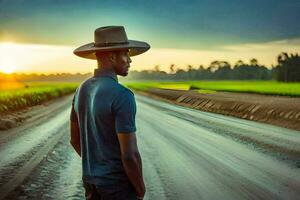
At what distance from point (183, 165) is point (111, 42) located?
331 inches

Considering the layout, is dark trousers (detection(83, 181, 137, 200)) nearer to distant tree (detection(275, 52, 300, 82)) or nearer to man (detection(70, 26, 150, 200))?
man (detection(70, 26, 150, 200))

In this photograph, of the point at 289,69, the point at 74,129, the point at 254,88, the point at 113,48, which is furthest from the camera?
the point at 289,69

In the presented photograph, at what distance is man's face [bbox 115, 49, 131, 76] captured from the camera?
11.6 ft

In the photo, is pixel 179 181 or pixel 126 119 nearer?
pixel 126 119

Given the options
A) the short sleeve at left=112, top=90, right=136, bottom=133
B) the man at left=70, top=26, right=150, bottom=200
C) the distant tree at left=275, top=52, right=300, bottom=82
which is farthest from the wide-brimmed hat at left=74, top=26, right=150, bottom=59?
the distant tree at left=275, top=52, right=300, bottom=82

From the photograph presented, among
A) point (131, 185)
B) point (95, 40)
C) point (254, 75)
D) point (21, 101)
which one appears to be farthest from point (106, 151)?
point (254, 75)

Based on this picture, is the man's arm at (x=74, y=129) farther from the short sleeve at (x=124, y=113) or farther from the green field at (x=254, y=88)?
the green field at (x=254, y=88)

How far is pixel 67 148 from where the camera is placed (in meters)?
14.9

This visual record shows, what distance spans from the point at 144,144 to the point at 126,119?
1248cm

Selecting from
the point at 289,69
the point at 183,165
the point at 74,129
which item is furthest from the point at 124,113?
the point at 289,69

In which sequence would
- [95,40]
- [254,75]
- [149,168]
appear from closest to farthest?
[95,40] < [149,168] < [254,75]

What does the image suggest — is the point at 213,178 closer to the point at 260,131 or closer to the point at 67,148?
the point at 67,148

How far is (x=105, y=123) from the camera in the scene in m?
3.33

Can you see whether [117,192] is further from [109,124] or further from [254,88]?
[254,88]
